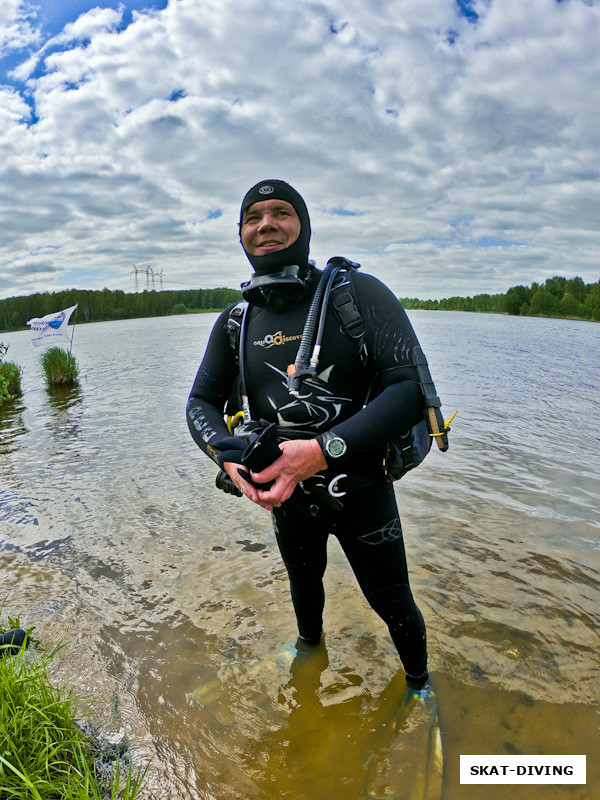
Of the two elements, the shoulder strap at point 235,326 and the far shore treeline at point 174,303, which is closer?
the shoulder strap at point 235,326

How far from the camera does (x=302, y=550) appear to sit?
110 inches

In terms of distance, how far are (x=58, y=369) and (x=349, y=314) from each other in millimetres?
18749

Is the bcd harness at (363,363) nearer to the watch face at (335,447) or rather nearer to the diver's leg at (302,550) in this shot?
the watch face at (335,447)

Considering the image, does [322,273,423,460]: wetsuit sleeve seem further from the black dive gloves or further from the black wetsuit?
the black dive gloves

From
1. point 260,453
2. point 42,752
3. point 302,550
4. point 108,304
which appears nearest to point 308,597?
point 302,550

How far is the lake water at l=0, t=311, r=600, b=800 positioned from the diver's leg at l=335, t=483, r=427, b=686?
0.78 m

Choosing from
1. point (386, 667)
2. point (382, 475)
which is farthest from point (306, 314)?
point (386, 667)

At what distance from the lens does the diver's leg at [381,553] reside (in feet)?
8.36

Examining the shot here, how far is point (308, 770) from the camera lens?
2.62 m

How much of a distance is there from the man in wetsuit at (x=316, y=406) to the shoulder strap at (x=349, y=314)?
25 millimetres

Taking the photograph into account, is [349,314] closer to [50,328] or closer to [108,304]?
[50,328]

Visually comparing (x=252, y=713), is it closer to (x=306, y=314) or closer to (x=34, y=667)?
(x=34, y=667)

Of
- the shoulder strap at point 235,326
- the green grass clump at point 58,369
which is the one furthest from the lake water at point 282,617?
the green grass clump at point 58,369

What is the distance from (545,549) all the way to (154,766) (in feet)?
13.7
